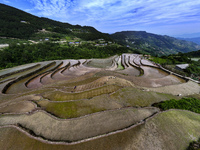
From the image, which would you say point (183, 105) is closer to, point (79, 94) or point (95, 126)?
point (95, 126)

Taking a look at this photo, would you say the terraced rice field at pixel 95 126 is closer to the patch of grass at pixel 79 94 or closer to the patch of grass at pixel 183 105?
the patch of grass at pixel 183 105

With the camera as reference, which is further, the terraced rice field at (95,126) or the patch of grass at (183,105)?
the patch of grass at (183,105)

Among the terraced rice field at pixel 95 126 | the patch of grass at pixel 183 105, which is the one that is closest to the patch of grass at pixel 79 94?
the terraced rice field at pixel 95 126

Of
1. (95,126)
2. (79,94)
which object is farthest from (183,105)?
(79,94)

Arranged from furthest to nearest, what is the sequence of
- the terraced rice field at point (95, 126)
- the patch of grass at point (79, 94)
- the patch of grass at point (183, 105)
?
A: the patch of grass at point (79, 94) < the patch of grass at point (183, 105) < the terraced rice field at point (95, 126)

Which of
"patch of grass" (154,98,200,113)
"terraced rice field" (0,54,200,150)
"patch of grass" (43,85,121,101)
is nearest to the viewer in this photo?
"terraced rice field" (0,54,200,150)

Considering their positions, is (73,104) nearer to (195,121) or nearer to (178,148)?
(178,148)

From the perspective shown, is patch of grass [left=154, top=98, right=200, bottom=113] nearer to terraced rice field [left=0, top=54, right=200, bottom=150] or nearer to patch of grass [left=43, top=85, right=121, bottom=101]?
terraced rice field [left=0, top=54, right=200, bottom=150]

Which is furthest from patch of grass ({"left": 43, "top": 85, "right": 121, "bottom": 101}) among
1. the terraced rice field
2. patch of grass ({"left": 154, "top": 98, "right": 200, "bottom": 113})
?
patch of grass ({"left": 154, "top": 98, "right": 200, "bottom": 113})

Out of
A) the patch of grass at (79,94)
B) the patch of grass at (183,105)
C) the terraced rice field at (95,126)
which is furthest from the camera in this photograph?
the patch of grass at (79,94)

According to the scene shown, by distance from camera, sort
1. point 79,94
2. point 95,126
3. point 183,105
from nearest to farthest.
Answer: point 95,126, point 183,105, point 79,94

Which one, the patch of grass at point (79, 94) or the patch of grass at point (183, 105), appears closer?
the patch of grass at point (183, 105)

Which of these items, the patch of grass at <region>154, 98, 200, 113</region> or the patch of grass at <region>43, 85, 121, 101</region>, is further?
the patch of grass at <region>43, 85, 121, 101</region>
